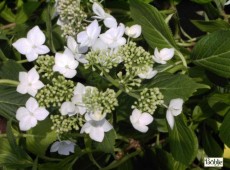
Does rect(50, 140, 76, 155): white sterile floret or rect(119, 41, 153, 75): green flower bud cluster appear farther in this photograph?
rect(50, 140, 76, 155): white sterile floret

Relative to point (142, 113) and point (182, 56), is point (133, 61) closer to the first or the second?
point (142, 113)

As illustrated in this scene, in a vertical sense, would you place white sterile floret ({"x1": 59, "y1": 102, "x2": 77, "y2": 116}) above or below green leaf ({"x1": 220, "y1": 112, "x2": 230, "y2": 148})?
above

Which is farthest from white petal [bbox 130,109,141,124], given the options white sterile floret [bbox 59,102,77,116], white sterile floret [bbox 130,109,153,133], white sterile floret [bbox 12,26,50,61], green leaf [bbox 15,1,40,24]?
green leaf [bbox 15,1,40,24]

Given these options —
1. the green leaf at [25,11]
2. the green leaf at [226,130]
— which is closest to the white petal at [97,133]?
the green leaf at [226,130]

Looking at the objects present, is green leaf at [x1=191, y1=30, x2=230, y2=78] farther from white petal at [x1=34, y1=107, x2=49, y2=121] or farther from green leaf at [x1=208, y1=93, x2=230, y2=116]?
white petal at [x1=34, y1=107, x2=49, y2=121]

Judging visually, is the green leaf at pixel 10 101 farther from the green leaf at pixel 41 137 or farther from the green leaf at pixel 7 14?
the green leaf at pixel 7 14

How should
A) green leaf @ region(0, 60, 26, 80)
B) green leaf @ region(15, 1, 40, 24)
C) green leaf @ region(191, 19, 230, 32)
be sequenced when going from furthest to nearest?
green leaf @ region(15, 1, 40, 24) → green leaf @ region(191, 19, 230, 32) → green leaf @ region(0, 60, 26, 80)

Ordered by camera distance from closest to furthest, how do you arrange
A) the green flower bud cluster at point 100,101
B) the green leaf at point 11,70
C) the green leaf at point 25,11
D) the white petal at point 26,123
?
1. the green flower bud cluster at point 100,101
2. the white petal at point 26,123
3. the green leaf at point 11,70
4. the green leaf at point 25,11
